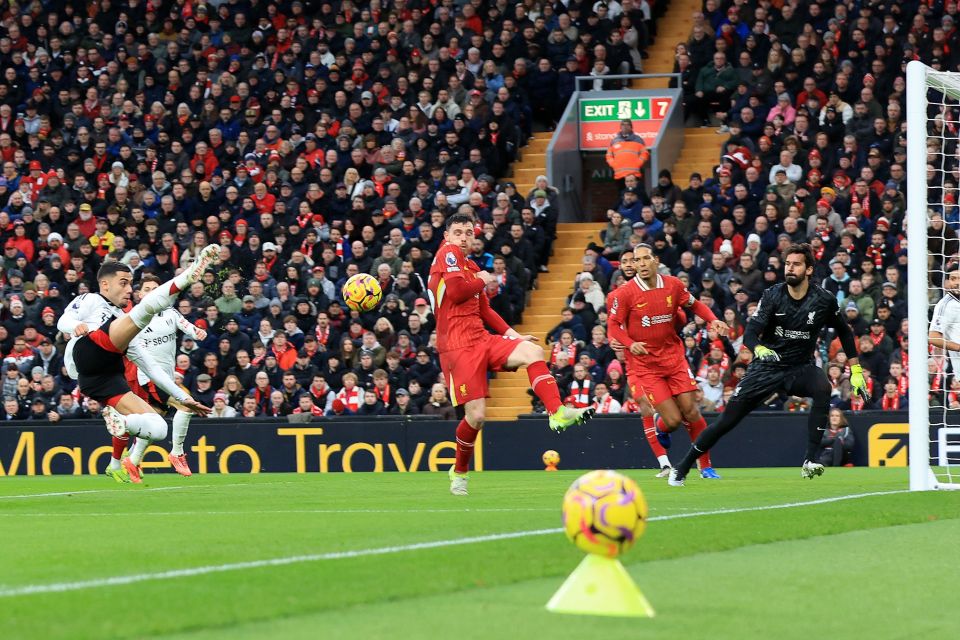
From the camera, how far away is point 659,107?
2811cm

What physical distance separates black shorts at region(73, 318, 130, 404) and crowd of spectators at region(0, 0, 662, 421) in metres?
9.13

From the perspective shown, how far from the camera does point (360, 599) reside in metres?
6.55

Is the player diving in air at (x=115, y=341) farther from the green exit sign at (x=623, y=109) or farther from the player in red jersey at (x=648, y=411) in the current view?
the green exit sign at (x=623, y=109)

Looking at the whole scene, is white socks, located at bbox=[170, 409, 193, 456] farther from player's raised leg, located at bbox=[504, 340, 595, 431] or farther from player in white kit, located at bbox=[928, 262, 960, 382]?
player in white kit, located at bbox=[928, 262, 960, 382]

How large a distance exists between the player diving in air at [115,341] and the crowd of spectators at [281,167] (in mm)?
8761

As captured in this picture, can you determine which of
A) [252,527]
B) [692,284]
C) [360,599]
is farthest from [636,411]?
[360,599]

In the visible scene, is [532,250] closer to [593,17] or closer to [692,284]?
[692,284]

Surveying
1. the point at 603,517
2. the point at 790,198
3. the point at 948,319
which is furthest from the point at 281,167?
the point at 603,517

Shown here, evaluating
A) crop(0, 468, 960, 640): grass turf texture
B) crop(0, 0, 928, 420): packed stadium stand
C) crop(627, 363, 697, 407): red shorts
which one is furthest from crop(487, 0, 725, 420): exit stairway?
crop(0, 468, 960, 640): grass turf texture

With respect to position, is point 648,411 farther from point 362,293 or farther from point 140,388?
point 140,388

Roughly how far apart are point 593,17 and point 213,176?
760 centimetres

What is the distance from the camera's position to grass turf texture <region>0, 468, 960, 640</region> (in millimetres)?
5984

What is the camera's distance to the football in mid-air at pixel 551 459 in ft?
71.6

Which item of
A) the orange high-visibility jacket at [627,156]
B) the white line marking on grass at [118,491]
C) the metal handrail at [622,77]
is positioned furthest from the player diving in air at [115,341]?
the metal handrail at [622,77]
